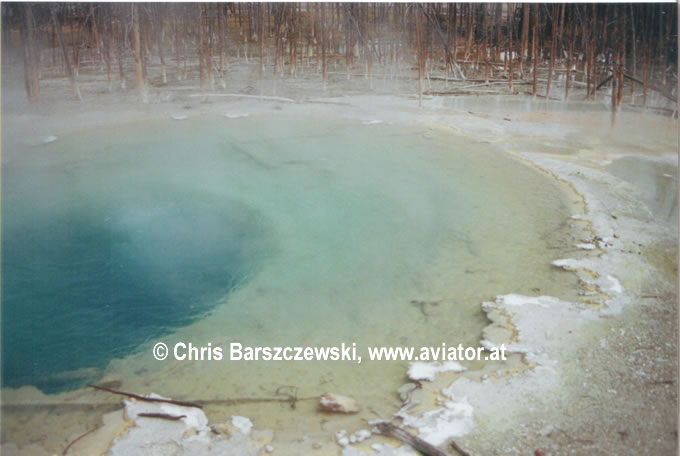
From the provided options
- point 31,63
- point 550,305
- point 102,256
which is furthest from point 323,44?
point 550,305

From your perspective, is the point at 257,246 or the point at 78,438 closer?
the point at 78,438

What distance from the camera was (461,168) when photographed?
2834 millimetres

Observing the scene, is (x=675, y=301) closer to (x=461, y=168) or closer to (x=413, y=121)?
(x=461, y=168)

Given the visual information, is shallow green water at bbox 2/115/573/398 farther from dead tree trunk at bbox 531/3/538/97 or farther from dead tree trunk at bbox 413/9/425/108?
dead tree trunk at bbox 531/3/538/97

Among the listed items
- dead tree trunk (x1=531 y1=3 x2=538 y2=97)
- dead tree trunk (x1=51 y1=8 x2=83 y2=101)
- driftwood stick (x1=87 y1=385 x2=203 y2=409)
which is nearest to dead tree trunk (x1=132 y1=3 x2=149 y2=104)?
dead tree trunk (x1=51 y1=8 x2=83 y2=101)

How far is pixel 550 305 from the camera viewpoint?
6.68ft

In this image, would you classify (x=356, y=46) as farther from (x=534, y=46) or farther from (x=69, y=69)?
(x=69, y=69)

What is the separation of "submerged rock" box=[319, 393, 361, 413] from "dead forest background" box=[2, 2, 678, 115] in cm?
144

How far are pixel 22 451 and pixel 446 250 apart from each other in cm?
162

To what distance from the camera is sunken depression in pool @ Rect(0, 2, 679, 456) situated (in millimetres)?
1697

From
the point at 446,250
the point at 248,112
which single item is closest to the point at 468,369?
the point at 446,250

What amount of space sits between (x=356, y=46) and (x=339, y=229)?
90 cm

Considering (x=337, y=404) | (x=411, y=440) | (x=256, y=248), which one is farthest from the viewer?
(x=256, y=248)
